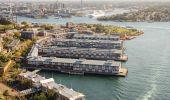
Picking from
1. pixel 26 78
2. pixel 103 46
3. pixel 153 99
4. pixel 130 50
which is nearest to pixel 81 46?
pixel 103 46

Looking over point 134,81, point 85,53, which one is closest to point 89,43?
point 85,53

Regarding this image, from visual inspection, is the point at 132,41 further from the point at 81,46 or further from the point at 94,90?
the point at 94,90

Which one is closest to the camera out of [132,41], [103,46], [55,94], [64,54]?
[55,94]

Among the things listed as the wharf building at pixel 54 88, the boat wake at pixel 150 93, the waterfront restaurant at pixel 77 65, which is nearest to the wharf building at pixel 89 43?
the waterfront restaurant at pixel 77 65

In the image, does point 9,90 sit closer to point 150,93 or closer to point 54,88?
point 54,88

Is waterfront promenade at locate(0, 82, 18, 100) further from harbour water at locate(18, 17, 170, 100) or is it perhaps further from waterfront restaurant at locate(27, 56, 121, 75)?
waterfront restaurant at locate(27, 56, 121, 75)

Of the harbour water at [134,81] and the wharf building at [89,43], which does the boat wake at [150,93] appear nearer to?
the harbour water at [134,81]
